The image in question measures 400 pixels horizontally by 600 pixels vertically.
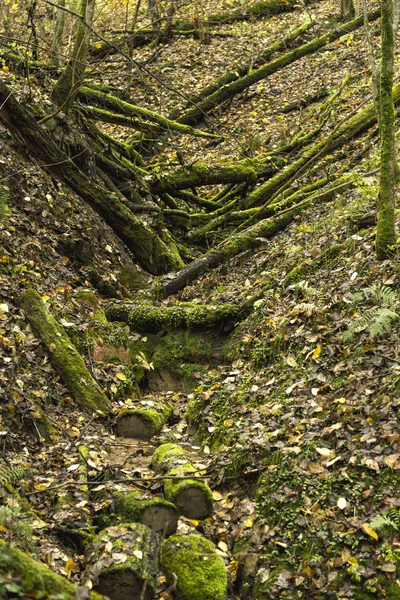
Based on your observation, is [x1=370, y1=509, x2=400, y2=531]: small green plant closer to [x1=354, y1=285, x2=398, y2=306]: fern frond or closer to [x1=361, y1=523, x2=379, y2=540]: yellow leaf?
[x1=361, y1=523, x2=379, y2=540]: yellow leaf

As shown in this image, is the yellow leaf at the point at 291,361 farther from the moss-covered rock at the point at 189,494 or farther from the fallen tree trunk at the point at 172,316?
the fallen tree trunk at the point at 172,316

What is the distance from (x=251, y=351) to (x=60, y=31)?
8.74 m

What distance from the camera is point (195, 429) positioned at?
703cm

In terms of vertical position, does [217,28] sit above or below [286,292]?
above

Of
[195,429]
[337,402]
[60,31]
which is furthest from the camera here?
[60,31]

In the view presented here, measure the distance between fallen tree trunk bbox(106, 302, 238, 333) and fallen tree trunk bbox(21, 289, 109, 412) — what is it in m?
1.80

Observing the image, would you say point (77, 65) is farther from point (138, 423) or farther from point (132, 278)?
point (138, 423)

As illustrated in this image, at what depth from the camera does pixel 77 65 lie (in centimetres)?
1093

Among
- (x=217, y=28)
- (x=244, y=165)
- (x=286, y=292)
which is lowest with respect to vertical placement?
(x=286, y=292)

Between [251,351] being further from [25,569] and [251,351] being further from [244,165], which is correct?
[244,165]

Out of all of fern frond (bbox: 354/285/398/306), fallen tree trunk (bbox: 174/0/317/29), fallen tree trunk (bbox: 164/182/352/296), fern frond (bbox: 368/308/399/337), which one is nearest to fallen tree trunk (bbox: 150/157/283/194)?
fallen tree trunk (bbox: 164/182/352/296)

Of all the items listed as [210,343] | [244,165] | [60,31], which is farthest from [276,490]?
[60,31]

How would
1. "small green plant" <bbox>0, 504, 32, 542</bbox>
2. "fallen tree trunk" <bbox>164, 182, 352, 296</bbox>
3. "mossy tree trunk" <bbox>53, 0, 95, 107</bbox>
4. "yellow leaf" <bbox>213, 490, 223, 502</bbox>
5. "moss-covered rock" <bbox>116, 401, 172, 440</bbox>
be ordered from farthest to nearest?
"fallen tree trunk" <bbox>164, 182, 352, 296</bbox>
"mossy tree trunk" <bbox>53, 0, 95, 107</bbox>
"moss-covered rock" <bbox>116, 401, 172, 440</bbox>
"yellow leaf" <bbox>213, 490, 223, 502</bbox>
"small green plant" <bbox>0, 504, 32, 542</bbox>

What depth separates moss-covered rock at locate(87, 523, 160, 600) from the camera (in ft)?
13.6
